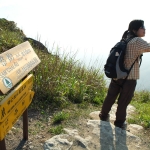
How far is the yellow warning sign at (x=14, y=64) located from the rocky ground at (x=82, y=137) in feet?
3.85

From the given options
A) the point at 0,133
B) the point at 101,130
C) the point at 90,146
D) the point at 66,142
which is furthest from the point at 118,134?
the point at 0,133

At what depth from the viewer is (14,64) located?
8.56ft

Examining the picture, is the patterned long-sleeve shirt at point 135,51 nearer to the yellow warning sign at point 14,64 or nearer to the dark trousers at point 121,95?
the dark trousers at point 121,95

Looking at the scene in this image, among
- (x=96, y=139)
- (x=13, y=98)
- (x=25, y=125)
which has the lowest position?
(x=96, y=139)

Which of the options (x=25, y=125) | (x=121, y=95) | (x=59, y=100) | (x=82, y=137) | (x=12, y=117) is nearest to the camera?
(x=12, y=117)

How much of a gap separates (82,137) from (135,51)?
5.29 ft

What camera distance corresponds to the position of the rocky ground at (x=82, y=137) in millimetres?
3303

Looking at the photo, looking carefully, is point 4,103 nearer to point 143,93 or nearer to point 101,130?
point 101,130

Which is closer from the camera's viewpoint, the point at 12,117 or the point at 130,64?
the point at 12,117

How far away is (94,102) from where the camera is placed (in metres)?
5.61

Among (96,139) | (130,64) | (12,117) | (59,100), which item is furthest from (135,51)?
(12,117)

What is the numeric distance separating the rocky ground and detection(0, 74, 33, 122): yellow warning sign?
884mm

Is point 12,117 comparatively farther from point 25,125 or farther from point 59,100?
point 59,100

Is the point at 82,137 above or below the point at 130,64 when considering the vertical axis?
below
